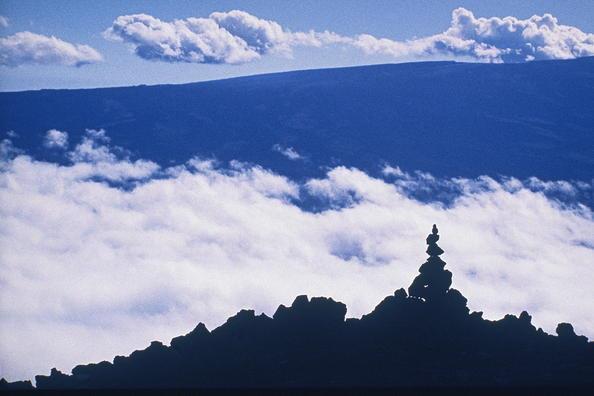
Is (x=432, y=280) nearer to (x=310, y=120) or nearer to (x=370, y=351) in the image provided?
(x=370, y=351)

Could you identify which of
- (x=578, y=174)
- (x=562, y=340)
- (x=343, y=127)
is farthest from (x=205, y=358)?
(x=343, y=127)

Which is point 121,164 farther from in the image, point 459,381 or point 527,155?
point 459,381

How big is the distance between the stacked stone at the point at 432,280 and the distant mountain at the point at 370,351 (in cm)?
4

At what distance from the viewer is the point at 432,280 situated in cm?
1923

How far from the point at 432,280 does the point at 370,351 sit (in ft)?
12.3

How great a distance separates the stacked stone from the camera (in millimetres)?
18536

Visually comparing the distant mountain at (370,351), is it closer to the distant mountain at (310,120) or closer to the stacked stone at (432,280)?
the stacked stone at (432,280)

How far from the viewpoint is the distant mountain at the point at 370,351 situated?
17.4 metres

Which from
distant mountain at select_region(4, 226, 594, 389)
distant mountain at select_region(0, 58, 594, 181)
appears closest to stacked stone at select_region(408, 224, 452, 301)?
distant mountain at select_region(4, 226, 594, 389)

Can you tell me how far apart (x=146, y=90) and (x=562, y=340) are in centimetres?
15798

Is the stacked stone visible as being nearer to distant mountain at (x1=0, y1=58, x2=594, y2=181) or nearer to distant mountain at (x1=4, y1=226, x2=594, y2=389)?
distant mountain at (x1=4, y1=226, x2=594, y2=389)

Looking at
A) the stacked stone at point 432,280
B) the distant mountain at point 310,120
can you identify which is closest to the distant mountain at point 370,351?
the stacked stone at point 432,280

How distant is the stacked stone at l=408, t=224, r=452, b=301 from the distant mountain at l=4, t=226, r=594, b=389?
39mm

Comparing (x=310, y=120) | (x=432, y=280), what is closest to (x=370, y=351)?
(x=432, y=280)
